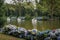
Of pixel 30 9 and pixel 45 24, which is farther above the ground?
pixel 30 9

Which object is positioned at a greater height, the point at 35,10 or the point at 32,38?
the point at 35,10

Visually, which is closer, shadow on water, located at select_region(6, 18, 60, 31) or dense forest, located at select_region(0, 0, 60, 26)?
dense forest, located at select_region(0, 0, 60, 26)

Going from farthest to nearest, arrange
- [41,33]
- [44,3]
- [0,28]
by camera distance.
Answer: [0,28]
[44,3]
[41,33]

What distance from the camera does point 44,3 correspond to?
5016mm

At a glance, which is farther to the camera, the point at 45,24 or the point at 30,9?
the point at 30,9

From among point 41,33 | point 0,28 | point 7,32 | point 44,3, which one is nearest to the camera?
point 41,33

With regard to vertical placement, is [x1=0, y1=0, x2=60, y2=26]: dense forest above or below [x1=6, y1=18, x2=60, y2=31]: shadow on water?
above

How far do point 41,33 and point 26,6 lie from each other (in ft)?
3.73

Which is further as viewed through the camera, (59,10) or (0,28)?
(0,28)

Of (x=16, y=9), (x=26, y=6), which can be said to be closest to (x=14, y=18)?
(x=16, y=9)

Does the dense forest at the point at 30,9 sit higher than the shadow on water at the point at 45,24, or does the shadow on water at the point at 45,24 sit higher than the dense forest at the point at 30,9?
the dense forest at the point at 30,9

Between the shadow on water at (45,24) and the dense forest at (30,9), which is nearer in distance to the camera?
the dense forest at (30,9)

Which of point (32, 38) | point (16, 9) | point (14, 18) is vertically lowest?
point (32, 38)

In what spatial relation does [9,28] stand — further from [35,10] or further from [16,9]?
[35,10]
